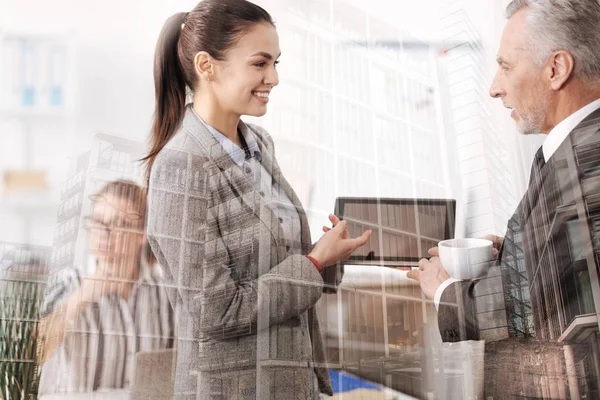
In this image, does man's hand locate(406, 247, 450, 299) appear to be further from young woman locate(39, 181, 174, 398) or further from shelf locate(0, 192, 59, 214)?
shelf locate(0, 192, 59, 214)

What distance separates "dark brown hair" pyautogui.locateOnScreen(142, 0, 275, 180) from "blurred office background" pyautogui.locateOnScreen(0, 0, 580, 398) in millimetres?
38

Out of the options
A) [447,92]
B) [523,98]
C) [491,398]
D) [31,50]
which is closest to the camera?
[491,398]

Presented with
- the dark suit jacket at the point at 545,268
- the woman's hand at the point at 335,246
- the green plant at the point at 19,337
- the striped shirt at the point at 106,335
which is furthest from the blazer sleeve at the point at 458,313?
the green plant at the point at 19,337

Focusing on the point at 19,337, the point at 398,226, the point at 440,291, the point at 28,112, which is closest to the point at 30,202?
the point at 28,112

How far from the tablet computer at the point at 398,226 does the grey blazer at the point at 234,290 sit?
0.11m

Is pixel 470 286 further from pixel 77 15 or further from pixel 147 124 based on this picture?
pixel 77 15

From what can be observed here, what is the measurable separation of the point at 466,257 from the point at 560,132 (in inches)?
14.7

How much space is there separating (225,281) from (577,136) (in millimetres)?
916

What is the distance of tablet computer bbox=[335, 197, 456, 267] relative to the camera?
1507 mm

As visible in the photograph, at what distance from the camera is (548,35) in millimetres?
1469

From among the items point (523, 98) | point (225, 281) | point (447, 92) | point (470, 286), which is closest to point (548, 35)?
point (523, 98)

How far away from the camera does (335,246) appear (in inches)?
60.8

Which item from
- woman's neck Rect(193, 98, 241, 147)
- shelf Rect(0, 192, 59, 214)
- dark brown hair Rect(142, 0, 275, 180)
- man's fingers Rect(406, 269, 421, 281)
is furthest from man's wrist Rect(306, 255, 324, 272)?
shelf Rect(0, 192, 59, 214)

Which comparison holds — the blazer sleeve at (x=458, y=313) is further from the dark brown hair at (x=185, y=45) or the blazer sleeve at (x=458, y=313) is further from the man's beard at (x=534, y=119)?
the dark brown hair at (x=185, y=45)
